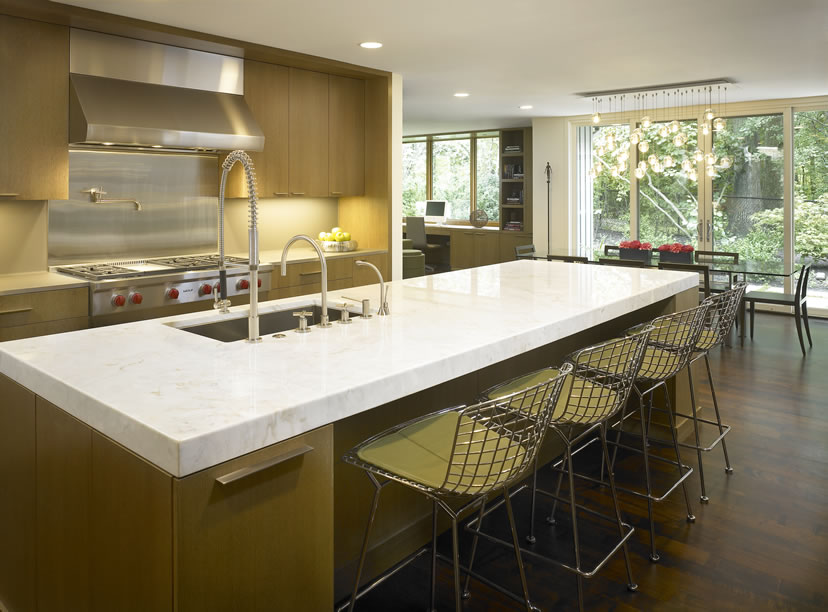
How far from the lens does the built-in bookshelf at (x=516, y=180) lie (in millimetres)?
10227

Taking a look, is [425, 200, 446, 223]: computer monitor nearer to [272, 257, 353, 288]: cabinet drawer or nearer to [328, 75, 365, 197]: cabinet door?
[328, 75, 365, 197]: cabinet door

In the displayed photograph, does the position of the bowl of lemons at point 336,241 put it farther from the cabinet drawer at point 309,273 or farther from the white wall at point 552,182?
the white wall at point 552,182

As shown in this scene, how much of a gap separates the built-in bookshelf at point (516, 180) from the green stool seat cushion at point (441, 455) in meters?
8.46

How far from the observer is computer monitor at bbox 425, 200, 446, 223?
1176cm

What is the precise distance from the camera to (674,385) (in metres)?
3.82

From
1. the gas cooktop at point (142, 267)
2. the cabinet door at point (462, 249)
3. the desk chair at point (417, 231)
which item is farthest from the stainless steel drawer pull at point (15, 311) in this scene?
the cabinet door at point (462, 249)

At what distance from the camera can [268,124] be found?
5301mm

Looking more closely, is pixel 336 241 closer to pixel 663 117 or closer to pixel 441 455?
pixel 441 455

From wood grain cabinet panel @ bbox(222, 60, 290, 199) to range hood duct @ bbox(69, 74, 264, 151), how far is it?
14 cm

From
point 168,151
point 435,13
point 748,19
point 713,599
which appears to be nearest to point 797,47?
point 748,19

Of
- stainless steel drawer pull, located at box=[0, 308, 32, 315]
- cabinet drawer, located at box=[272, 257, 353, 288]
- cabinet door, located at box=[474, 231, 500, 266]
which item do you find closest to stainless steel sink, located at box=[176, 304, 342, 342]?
stainless steel drawer pull, located at box=[0, 308, 32, 315]

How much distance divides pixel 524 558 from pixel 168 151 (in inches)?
156

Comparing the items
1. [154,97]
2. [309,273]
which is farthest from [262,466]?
[309,273]

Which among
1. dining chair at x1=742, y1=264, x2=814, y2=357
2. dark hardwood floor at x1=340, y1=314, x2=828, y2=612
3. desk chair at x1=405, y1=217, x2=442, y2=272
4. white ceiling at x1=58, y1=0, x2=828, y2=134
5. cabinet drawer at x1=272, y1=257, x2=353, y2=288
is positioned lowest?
dark hardwood floor at x1=340, y1=314, x2=828, y2=612
